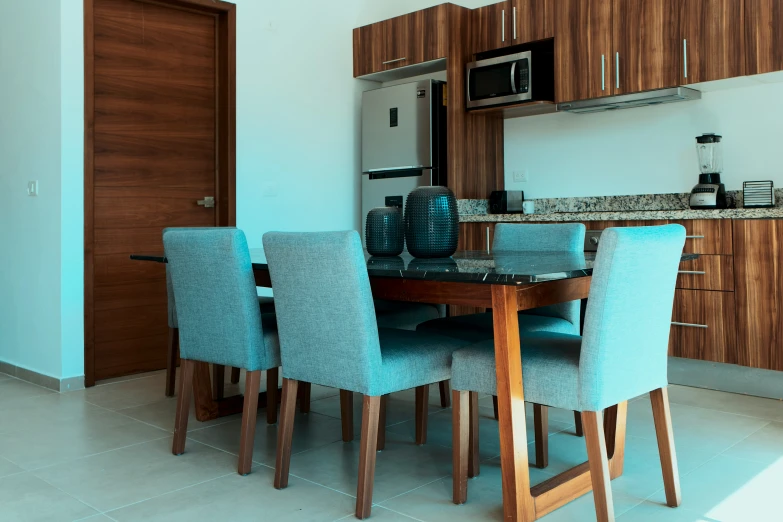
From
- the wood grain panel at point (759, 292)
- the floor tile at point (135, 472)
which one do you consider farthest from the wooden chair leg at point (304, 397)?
the wood grain panel at point (759, 292)

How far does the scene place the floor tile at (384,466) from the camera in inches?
85.7

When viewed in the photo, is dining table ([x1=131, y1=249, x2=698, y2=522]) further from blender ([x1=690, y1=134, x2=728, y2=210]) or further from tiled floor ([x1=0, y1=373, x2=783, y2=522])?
blender ([x1=690, y1=134, x2=728, y2=210])

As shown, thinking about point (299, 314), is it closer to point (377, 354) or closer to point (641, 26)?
point (377, 354)

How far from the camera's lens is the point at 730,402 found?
3178mm

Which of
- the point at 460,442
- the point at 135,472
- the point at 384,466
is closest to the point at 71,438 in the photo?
the point at 135,472

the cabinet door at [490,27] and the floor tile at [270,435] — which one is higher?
the cabinet door at [490,27]

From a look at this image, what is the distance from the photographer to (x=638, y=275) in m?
1.73

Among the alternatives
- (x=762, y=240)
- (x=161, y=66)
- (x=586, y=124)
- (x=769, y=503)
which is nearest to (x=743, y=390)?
(x=762, y=240)

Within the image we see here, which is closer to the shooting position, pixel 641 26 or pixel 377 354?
pixel 377 354

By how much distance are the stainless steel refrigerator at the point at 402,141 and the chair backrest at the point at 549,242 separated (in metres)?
1.62

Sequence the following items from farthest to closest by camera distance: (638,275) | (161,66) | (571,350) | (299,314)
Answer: (161,66), (299,314), (571,350), (638,275)

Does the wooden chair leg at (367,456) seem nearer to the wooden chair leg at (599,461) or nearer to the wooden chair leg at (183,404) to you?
the wooden chair leg at (599,461)

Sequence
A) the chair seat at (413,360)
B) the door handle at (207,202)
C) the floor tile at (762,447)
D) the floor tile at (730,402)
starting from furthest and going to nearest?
the door handle at (207,202)
the floor tile at (730,402)
the floor tile at (762,447)
the chair seat at (413,360)

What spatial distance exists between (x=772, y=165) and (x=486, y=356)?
2.47 meters
